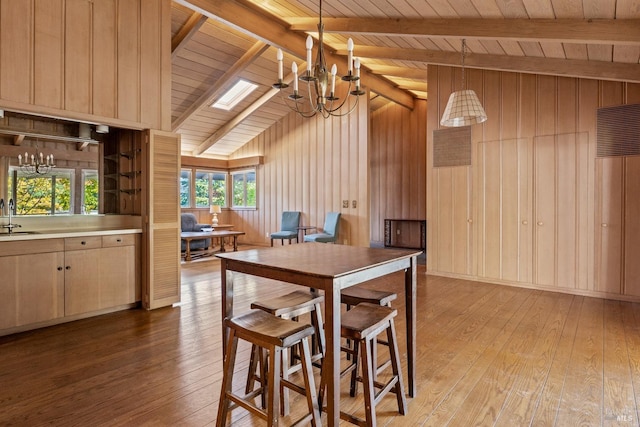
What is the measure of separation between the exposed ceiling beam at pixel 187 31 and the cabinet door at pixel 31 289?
3623 millimetres

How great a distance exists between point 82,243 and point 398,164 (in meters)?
7.25

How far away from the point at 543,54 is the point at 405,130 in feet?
16.0

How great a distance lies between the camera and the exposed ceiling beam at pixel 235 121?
295 inches

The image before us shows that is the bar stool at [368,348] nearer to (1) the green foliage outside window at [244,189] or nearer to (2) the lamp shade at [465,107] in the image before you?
(2) the lamp shade at [465,107]

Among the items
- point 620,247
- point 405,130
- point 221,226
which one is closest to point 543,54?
point 620,247

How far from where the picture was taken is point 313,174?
25.9 feet

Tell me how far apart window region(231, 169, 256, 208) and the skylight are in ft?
6.90

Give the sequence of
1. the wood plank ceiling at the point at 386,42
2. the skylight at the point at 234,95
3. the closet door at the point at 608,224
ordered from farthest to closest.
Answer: the skylight at the point at 234,95, the closet door at the point at 608,224, the wood plank ceiling at the point at 386,42

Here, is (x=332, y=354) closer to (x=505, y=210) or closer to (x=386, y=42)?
(x=505, y=210)

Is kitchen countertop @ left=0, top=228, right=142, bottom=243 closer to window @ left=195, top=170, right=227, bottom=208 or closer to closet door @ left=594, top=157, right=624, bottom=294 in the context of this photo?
closet door @ left=594, top=157, right=624, bottom=294

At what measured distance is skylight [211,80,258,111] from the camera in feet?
23.7

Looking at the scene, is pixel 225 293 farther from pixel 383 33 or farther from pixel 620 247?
pixel 620 247

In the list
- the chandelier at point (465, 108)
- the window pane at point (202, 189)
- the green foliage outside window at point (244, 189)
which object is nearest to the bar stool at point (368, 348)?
the chandelier at point (465, 108)

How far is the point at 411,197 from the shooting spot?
28.9 ft
